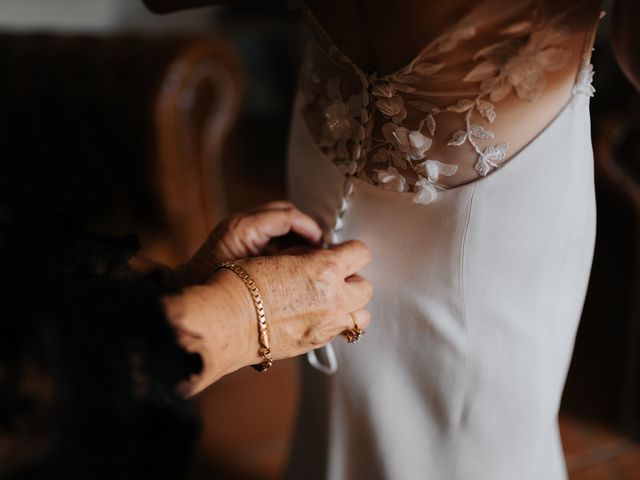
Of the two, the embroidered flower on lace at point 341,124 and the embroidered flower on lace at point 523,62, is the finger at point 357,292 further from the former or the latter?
the embroidered flower on lace at point 523,62

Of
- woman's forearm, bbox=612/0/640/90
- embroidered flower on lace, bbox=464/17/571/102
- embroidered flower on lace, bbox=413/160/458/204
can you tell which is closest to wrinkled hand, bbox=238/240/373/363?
embroidered flower on lace, bbox=413/160/458/204

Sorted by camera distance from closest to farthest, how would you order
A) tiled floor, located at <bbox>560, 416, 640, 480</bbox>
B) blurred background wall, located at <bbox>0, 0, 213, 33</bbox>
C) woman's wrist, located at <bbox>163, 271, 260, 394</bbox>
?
woman's wrist, located at <bbox>163, 271, 260, 394</bbox> < tiled floor, located at <bbox>560, 416, 640, 480</bbox> < blurred background wall, located at <bbox>0, 0, 213, 33</bbox>

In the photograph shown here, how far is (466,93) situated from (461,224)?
0.50 feet

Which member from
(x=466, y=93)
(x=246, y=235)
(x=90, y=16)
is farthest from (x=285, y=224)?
(x=90, y=16)

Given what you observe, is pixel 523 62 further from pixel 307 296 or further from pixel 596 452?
pixel 596 452

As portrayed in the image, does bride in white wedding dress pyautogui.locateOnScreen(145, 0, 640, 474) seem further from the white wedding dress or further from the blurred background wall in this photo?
the blurred background wall

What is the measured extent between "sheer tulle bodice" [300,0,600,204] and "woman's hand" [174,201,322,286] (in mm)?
113

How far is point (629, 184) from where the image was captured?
1392mm

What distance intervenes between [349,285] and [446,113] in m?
0.23

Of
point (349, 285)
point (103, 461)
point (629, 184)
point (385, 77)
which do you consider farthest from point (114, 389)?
point (629, 184)

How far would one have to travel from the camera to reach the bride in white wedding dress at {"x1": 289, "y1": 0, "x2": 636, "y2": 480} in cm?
67

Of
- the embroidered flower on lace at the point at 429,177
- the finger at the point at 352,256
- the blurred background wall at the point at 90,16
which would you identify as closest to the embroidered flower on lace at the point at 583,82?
the embroidered flower on lace at the point at 429,177

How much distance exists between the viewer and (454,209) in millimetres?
723

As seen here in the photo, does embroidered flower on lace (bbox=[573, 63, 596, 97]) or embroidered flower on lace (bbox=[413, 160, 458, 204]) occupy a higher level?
embroidered flower on lace (bbox=[573, 63, 596, 97])
